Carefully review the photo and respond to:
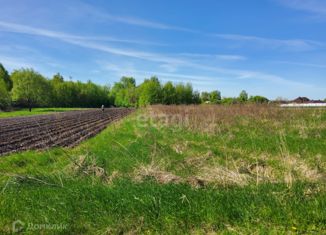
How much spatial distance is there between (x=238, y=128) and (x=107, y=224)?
15746 millimetres

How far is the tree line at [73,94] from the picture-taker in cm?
9612

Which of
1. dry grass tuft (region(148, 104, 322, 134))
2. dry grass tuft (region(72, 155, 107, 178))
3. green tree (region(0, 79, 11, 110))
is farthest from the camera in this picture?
green tree (region(0, 79, 11, 110))

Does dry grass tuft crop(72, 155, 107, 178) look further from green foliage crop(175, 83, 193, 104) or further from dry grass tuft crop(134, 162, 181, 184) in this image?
green foliage crop(175, 83, 193, 104)

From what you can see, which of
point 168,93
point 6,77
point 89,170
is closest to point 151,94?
point 168,93

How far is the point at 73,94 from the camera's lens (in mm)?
132125

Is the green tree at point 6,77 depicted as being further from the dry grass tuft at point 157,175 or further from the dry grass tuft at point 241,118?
the dry grass tuft at point 157,175

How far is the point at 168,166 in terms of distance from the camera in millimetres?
10484

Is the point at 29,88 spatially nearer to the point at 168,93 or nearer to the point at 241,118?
the point at 168,93

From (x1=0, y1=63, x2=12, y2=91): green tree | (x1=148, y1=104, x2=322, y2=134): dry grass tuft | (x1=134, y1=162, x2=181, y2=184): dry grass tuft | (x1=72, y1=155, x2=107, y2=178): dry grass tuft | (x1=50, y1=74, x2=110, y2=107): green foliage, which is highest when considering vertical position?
(x1=0, y1=63, x2=12, y2=91): green tree

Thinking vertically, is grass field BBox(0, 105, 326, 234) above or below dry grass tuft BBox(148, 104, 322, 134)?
below

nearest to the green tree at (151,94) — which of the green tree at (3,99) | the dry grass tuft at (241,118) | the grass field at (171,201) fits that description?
the green tree at (3,99)

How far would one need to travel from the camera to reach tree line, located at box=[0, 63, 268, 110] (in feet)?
315

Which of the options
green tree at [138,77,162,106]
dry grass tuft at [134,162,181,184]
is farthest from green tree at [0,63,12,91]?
dry grass tuft at [134,162,181,184]

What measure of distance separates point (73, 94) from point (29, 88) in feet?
117
